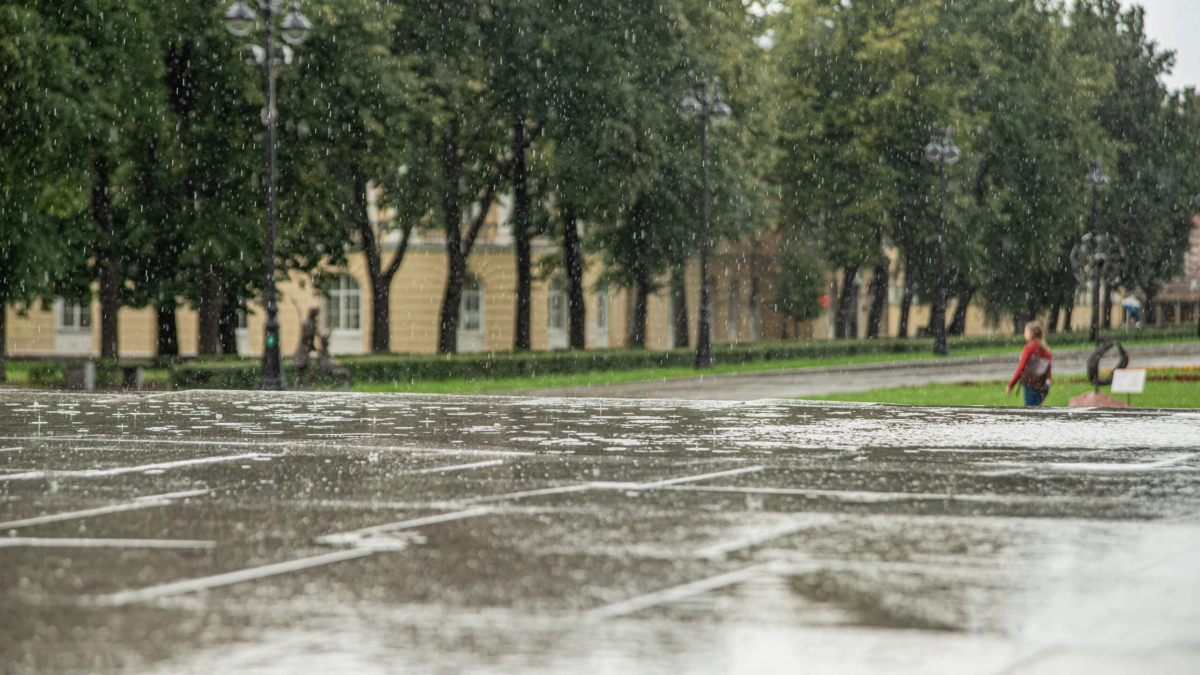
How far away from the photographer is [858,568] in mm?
8445

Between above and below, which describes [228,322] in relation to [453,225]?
below

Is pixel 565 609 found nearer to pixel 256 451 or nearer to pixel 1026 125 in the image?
pixel 256 451

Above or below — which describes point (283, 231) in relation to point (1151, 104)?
below

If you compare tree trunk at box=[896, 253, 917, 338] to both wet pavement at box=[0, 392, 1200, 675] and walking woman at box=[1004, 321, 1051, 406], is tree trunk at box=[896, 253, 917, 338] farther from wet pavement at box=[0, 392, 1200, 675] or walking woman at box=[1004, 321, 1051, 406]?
wet pavement at box=[0, 392, 1200, 675]

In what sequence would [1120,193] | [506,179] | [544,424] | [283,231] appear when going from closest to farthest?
1. [544,424]
2. [283,231]
3. [506,179]
4. [1120,193]

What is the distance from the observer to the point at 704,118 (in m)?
39.7

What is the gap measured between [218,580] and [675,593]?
2.24m

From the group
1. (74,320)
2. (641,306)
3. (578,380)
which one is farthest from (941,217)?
(74,320)

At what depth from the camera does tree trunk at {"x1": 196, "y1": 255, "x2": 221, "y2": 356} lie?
35750 mm

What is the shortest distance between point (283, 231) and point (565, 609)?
99.1 feet

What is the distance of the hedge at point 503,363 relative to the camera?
103 ft

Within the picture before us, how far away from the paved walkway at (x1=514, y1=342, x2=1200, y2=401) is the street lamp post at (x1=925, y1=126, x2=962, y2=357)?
2065 mm

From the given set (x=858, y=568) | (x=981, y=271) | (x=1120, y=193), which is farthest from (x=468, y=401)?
(x=1120, y=193)

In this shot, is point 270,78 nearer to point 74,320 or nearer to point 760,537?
point 760,537
